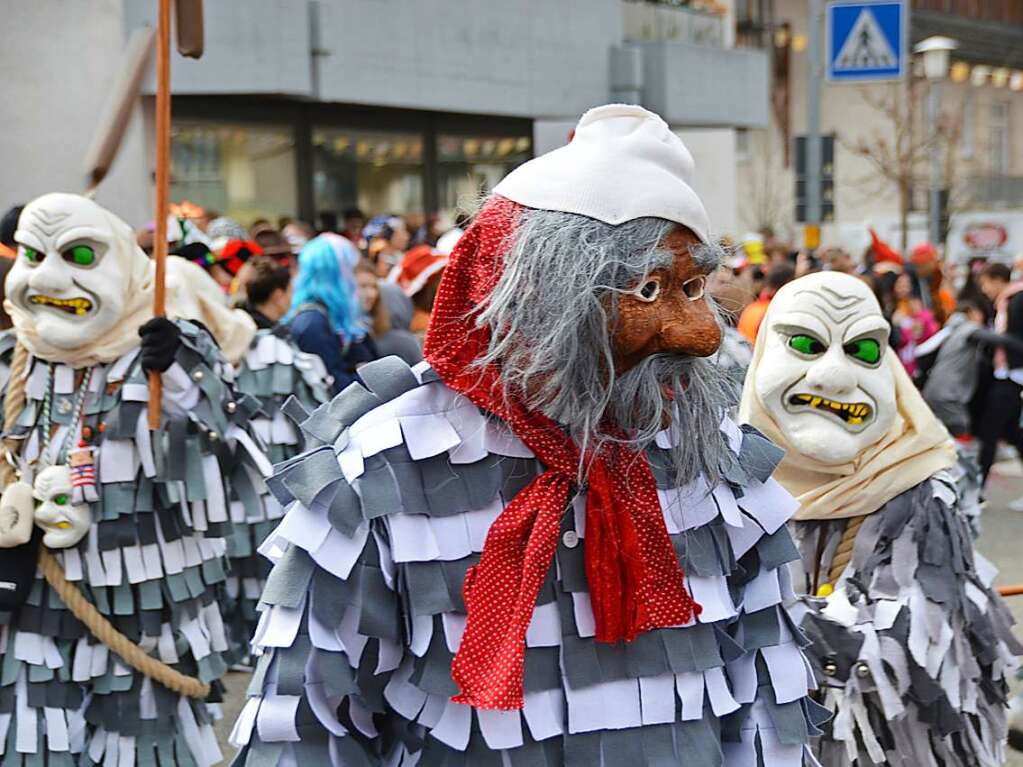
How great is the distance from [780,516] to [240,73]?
11801 mm

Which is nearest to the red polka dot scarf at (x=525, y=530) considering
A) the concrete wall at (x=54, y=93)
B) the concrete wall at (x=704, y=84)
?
the concrete wall at (x=54, y=93)

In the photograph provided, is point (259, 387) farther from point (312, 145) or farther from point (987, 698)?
point (312, 145)

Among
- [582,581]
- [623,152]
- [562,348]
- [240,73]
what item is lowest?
[582,581]

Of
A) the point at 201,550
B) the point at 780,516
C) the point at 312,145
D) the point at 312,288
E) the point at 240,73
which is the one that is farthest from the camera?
the point at 312,145

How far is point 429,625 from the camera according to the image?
197 cm

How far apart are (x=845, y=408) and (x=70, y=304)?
7.06 ft

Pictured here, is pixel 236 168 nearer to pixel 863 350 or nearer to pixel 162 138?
pixel 162 138

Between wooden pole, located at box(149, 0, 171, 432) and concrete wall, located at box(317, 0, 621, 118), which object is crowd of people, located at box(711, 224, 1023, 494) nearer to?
wooden pole, located at box(149, 0, 171, 432)

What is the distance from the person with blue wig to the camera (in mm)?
6441

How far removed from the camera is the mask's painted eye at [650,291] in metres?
1.95

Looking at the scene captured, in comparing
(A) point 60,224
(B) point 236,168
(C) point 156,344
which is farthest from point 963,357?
(B) point 236,168

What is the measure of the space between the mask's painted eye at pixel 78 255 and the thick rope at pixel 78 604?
11.5 inches

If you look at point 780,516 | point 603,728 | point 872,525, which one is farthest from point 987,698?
point 603,728

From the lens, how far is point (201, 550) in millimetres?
4297
